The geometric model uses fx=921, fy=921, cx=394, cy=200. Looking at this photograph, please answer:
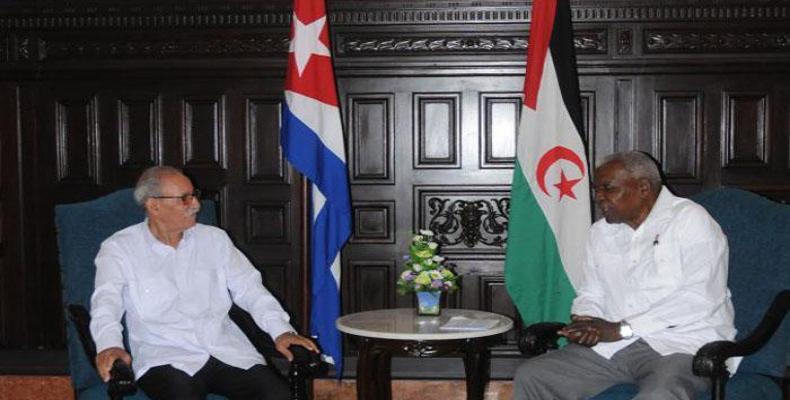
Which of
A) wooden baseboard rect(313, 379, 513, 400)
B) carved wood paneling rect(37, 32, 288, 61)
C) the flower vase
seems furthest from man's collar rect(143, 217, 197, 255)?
carved wood paneling rect(37, 32, 288, 61)

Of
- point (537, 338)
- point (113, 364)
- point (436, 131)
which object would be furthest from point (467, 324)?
point (436, 131)

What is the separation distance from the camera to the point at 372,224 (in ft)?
15.7

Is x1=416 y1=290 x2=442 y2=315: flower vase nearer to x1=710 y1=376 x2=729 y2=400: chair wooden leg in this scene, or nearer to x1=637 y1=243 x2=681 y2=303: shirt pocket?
x1=637 y1=243 x2=681 y2=303: shirt pocket

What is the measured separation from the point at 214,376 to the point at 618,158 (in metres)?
1.51

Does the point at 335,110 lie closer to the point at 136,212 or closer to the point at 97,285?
the point at 136,212

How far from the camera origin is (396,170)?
15.6ft

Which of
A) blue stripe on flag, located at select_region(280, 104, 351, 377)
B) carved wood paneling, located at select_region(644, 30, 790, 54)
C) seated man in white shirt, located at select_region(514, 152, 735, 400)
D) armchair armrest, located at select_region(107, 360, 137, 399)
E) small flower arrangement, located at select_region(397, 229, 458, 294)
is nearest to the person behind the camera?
armchair armrest, located at select_region(107, 360, 137, 399)

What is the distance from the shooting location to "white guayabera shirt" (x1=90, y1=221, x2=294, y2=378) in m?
2.94

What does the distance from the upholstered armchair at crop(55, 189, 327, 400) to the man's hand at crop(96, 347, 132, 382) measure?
35 millimetres

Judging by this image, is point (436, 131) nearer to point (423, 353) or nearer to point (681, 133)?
point (681, 133)

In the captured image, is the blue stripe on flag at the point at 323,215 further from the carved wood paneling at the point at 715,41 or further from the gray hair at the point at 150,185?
the carved wood paneling at the point at 715,41

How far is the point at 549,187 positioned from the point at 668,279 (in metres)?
1.16

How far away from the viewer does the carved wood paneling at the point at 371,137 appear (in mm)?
4727

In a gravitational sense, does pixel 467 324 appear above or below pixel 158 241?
below
